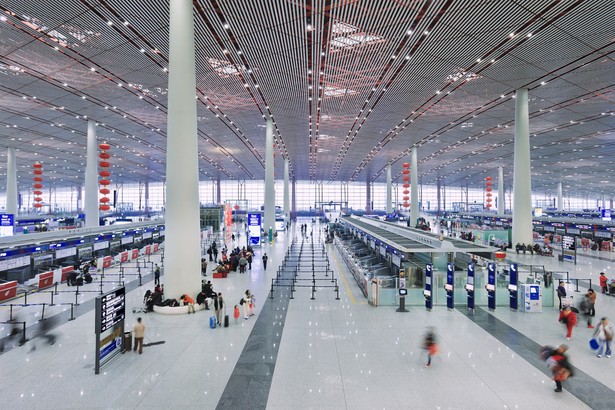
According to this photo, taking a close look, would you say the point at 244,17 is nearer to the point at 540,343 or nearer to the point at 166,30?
the point at 166,30

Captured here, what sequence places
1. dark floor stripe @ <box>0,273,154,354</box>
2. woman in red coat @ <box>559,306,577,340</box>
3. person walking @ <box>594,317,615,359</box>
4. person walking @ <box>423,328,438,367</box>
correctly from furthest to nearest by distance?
1. woman in red coat @ <box>559,306,577,340</box>
2. dark floor stripe @ <box>0,273,154,354</box>
3. person walking @ <box>594,317,615,359</box>
4. person walking @ <box>423,328,438,367</box>

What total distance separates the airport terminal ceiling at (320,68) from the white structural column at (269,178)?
4.82 ft

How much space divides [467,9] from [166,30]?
11996mm

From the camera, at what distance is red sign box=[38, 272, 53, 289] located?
14.1 metres

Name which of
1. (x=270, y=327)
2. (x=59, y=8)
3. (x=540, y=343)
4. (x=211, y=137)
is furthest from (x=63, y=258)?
(x=540, y=343)

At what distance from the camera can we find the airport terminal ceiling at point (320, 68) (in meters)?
12.9

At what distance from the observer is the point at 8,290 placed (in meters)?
12.5

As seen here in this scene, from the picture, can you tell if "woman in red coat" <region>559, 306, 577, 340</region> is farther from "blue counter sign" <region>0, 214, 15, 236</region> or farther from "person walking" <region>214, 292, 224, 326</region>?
"blue counter sign" <region>0, 214, 15, 236</region>

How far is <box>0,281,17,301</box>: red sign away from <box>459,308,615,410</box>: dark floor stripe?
53.1ft

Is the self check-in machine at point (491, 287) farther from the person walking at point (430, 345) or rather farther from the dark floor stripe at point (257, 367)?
the dark floor stripe at point (257, 367)

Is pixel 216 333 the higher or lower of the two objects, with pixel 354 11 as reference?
lower

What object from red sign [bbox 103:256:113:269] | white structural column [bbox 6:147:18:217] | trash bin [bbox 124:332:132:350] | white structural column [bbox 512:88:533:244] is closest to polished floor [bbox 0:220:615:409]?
trash bin [bbox 124:332:132:350]

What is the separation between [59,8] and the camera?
12.2m

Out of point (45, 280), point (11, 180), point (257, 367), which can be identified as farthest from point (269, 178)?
point (11, 180)
